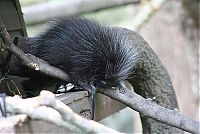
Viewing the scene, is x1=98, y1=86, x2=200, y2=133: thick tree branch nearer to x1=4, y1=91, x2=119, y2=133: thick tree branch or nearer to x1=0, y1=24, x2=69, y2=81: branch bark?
x1=0, y1=24, x2=69, y2=81: branch bark

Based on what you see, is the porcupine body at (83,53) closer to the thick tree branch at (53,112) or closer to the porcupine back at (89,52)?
the porcupine back at (89,52)

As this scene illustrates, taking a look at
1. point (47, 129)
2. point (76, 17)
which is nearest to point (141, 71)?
point (76, 17)

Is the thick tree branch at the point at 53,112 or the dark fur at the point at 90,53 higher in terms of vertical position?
the dark fur at the point at 90,53

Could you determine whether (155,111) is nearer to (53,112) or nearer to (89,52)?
(89,52)

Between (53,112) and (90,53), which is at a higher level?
(90,53)

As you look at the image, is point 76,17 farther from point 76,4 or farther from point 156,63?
point 76,4

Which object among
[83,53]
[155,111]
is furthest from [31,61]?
[155,111]

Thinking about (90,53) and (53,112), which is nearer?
(53,112)

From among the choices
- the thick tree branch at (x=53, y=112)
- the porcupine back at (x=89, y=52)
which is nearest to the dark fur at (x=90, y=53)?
the porcupine back at (x=89, y=52)
